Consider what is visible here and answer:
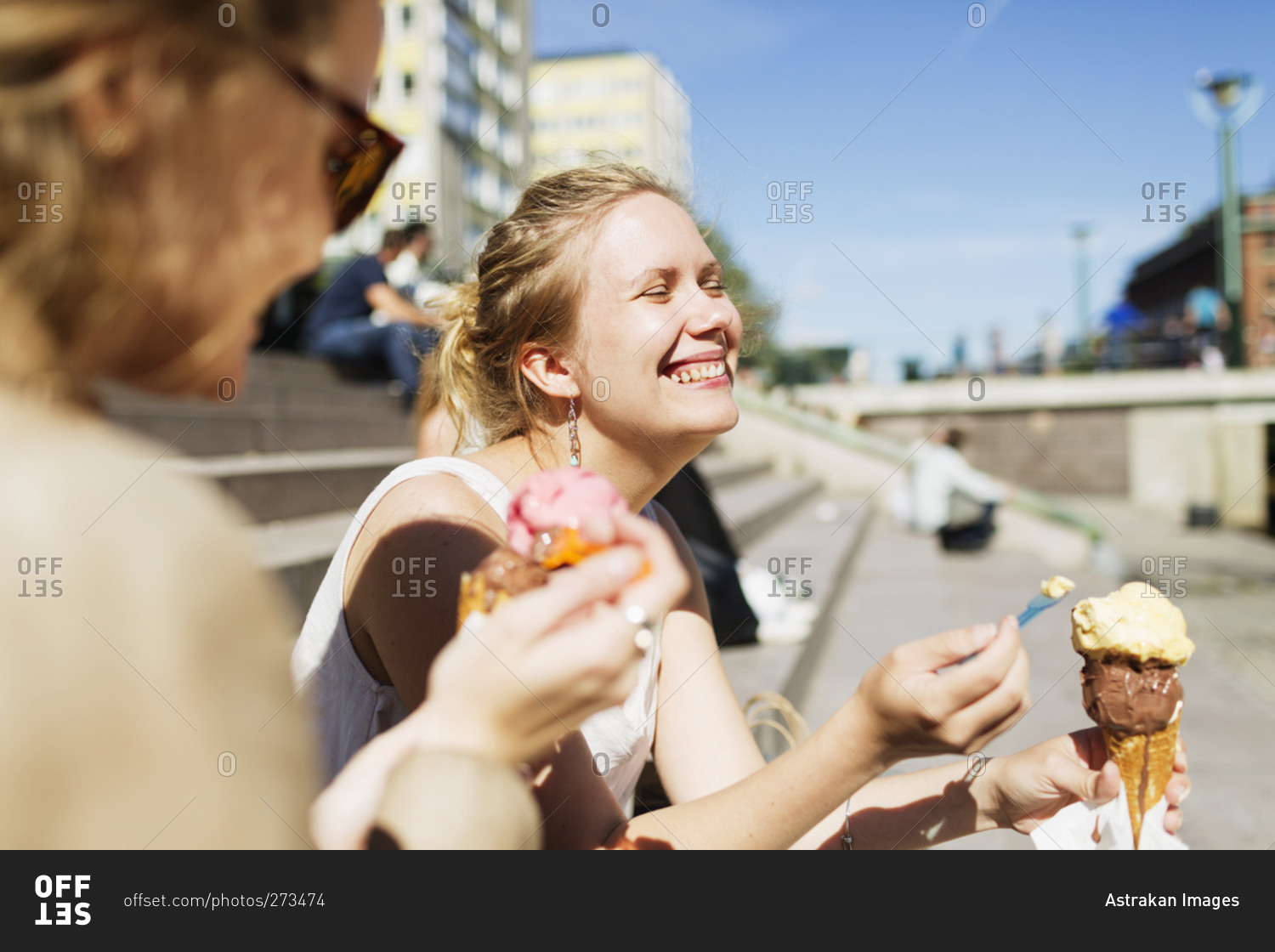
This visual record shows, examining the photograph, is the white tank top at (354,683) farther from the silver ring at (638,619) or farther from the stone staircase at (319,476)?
the silver ring at (638,619)

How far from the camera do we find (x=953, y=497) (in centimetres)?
938

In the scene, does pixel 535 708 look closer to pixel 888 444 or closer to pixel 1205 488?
pixel 888 444

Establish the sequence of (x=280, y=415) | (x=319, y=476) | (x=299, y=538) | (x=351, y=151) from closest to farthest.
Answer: (x=351, y=151), (x=299, y=538), (x=319, y=476), (x=280, y=415)

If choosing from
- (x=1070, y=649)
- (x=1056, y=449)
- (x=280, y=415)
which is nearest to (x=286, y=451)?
(x=280, y=415)

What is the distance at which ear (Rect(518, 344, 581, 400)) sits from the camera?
1.78 m

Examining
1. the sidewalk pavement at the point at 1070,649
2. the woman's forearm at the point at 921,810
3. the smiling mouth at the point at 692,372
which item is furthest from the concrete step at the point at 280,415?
the sidewalk pavement at the point at 1070,649

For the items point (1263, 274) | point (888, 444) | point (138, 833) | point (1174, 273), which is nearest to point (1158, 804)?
point (138, 833)

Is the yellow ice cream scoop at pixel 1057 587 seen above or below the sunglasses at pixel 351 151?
below

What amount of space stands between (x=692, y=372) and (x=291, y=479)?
2686mm

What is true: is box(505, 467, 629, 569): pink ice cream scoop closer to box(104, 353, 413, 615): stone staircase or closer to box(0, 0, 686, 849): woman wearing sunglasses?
box(0, 0, 686, 849): woman wearing sunglasses

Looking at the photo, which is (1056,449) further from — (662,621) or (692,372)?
(692,372)

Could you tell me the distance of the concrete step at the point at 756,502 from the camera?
7.09 m

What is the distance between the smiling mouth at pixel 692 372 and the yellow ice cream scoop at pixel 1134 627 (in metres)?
0.76

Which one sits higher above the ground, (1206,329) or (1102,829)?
(1206,329)
